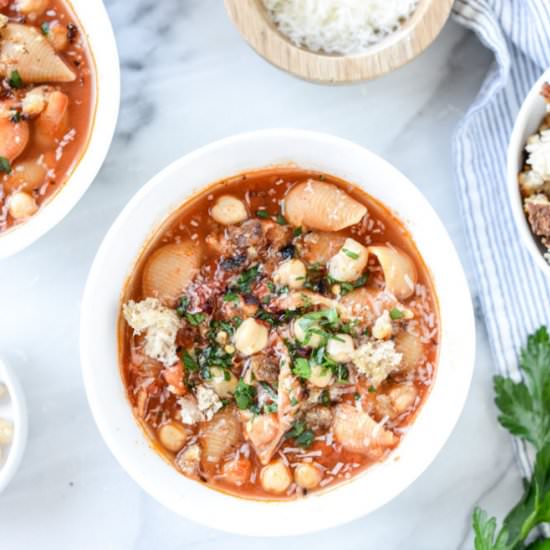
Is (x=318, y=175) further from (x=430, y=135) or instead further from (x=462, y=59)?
(x=462, y=59)

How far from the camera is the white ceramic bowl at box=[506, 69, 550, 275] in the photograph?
2.81 metres

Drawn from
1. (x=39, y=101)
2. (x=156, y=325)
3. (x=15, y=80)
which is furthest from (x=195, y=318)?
(x=15, y=80)

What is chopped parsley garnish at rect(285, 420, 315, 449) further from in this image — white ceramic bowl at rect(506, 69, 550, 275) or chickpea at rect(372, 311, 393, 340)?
white ceramic bowl at rect(506, 69, 550, 275)

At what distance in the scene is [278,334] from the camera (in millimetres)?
2814

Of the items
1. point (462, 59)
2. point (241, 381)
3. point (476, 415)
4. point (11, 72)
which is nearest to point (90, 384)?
point (241, 381)

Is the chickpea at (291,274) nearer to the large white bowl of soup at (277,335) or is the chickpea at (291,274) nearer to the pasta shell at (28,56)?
the large white bowl of soup at (277,335)

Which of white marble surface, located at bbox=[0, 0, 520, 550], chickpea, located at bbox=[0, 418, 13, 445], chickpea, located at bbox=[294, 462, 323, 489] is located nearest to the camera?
chickpea, located at bbox=[294, 462, 323, 489]

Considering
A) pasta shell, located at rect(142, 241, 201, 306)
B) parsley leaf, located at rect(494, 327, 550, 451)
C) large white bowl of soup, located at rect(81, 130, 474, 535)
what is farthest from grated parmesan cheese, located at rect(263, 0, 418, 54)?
parsley leaf, located at rect(494, 327, 550, 451)

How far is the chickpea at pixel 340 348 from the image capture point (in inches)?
108

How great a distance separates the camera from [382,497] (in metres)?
2.77

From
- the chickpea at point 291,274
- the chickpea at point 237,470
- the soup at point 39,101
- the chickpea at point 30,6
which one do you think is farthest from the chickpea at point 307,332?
the chickpea at point 30,6

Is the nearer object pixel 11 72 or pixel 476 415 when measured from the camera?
pixel 11 72

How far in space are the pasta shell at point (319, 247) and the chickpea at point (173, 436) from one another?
25.4 inches

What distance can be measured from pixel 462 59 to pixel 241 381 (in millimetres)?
1347
